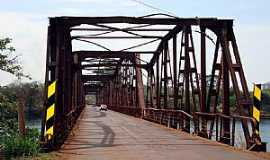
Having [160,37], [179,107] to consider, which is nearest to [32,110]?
[160,37]

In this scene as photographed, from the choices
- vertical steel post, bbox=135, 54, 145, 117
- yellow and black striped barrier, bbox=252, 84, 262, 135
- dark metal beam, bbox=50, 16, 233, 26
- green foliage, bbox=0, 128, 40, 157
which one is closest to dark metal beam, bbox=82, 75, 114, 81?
vertical steel post, bbox=135, 54, 145, 117

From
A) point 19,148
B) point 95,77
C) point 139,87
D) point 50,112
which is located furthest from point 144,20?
point 95,77

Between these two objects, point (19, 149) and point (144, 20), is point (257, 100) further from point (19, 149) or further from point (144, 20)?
point (144, 20)

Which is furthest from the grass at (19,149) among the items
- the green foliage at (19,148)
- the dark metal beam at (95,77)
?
the dark metal beam at (95,77)

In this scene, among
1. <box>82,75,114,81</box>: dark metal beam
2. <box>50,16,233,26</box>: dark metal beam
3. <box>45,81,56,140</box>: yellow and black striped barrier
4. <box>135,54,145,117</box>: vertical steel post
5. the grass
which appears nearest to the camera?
the grass

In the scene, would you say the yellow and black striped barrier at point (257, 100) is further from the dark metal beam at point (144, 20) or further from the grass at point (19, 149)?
the grass at point (19, 149)

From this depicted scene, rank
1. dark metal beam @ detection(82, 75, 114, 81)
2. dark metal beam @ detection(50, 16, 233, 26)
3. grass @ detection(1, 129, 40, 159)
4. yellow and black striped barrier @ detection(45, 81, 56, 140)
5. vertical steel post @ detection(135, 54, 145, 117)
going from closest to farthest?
1. grass @ detection(1, 129, 40, 159)
2. yellow and black striped barrier @ detection(45, 81, 56, 140)
3. dark metal beam @ detection(50, 16, 233, 26)
4. vertical steel post @ detection(135, 54, 145, 117)
5. dark metal beam @ detection(82, 75, 114, 81)

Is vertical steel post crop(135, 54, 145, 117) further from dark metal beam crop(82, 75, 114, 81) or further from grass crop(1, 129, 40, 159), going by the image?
grass crop(1, 129, 40, 159)

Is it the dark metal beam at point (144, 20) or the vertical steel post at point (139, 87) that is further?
the vertical steel post at point (139, 87)

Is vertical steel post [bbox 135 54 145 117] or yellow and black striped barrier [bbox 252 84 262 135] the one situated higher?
vertical steel post [bbox 135 54 145 117]

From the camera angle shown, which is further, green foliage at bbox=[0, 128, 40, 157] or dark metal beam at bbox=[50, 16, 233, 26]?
dark metal beam at bbox=[50, 16, 233, 26]

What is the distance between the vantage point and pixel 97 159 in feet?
35.5

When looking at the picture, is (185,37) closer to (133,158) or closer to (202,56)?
(202,56)

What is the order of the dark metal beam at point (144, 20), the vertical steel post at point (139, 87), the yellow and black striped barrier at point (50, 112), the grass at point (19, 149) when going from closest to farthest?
the grass at point (19, 149) < the yellow and black striped barrier at point (50, 112) < the dark metal beam at point (144, 20) < the vertical steel post at point (139, 87)
